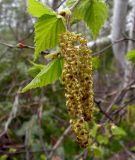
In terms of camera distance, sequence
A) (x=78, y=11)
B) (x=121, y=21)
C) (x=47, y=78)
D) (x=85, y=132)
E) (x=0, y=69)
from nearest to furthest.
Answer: (x=85, y=132) → (x=47, y=78) → (x=78, y=11) → (x=121, y=21) → (x=0, y=69)

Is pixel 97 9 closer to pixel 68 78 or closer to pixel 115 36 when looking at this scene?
pixel 68 78

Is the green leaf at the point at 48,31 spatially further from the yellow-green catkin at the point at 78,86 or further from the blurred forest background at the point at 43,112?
the blurred forest background at the point at 43,112

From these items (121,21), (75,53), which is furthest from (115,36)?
(75,53)

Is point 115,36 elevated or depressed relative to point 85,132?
elevated

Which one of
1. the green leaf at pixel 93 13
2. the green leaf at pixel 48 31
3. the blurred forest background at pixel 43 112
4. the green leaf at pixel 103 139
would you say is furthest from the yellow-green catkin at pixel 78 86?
the blurred forest background at pixel 43 112

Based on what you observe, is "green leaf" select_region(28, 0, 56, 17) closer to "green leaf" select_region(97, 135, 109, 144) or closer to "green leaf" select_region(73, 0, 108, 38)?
"green leaf" select_region(73, 0, 108, 38)

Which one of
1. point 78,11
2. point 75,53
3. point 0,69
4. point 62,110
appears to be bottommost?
point 62,110

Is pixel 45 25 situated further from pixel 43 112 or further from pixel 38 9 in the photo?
pixel 43 112
